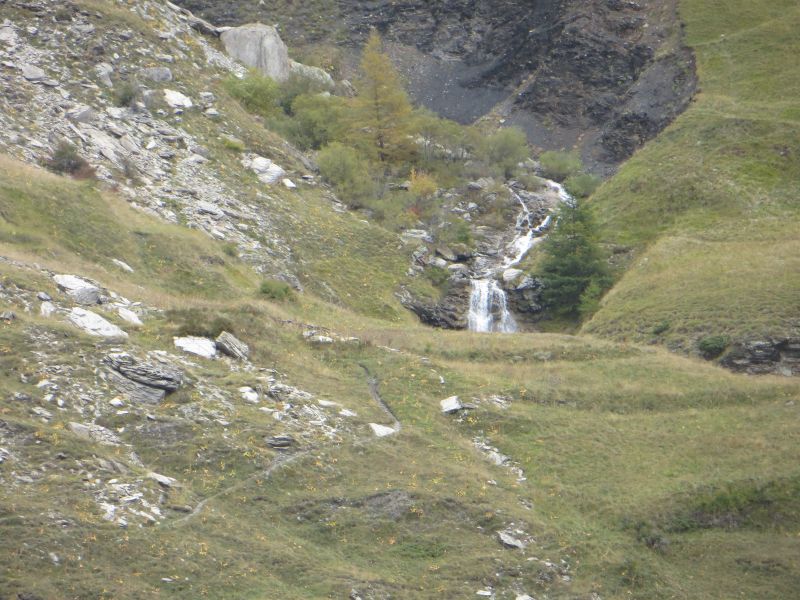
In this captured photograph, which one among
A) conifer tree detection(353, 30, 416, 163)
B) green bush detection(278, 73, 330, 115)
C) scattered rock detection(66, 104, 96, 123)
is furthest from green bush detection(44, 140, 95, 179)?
green bush detection(278, 73, 330, 115)

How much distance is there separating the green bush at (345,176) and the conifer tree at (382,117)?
7.59 m

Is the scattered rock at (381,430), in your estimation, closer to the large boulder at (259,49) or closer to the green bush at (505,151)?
the green bush at (505,151)

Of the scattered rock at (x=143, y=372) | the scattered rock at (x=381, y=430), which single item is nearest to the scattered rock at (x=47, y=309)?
the scattered rock at (x=143, y=372)

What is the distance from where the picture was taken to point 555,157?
88.1 meters

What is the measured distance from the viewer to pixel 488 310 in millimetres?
66125

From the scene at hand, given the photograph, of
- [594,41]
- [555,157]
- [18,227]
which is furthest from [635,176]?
[18,227]

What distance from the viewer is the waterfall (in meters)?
65.0

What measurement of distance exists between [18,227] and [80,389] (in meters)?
16.1

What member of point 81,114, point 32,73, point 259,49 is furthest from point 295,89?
point 81,114

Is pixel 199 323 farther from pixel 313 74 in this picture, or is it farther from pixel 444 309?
pixel 313 74

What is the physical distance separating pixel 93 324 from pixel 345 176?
37.2 m

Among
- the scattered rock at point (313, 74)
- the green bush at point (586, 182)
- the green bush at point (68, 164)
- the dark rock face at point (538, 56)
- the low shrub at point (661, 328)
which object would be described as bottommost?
the low shrub at point (661, 328)

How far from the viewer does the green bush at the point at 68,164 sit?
2232 inches

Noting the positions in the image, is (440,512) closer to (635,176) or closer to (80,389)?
(80,389)
